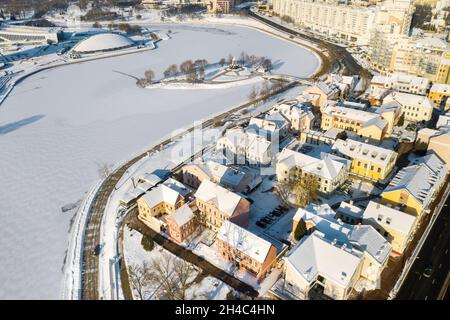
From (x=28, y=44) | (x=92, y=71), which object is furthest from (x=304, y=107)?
(x=28, y=44)

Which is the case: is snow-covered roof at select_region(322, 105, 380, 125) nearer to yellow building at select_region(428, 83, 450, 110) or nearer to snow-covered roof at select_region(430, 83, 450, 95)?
yellow building at select_region(428, 83, 450, 110)

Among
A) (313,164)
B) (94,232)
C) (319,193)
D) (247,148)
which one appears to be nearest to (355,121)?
(313,164)

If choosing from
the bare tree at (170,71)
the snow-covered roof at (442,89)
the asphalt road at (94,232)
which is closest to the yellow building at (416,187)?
the asphalt road at (94,232)

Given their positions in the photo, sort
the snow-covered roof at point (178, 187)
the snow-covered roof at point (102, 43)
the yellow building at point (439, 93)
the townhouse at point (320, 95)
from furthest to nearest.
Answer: the snow-covered roof at point (102, 43)
the yellow building at point (439, 93)
the townhouse at point (320, 95)
the snow-covered roof at point (178, 187)

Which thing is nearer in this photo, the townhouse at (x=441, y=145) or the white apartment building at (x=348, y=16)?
the townhouse at (x=441, y=145)

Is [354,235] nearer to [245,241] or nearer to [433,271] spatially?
[433,271]

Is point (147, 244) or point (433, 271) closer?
point (433, 271)

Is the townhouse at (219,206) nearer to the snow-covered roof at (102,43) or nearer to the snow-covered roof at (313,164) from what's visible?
the snow-covered roof at (313,164)
